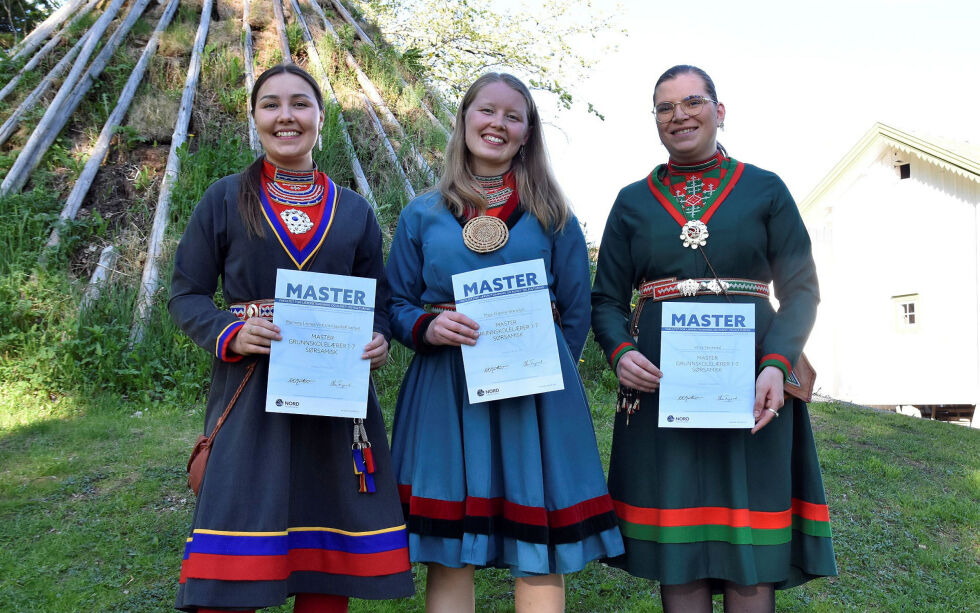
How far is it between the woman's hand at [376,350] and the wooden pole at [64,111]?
238 inches

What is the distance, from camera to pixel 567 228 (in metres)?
2.53

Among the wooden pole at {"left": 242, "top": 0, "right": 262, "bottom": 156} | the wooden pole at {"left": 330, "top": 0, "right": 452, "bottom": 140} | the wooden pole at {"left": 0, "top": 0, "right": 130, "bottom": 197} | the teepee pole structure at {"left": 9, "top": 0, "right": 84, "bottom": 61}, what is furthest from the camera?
the wooden pole at {"left": 330, "top": 0, "right": 452, "bottom": 140}

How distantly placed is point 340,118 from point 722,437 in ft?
21.5

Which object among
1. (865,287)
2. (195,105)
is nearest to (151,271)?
(195,105)

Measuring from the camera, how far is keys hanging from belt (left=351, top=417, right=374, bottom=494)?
7.20ft

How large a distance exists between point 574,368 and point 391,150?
19.5 feet

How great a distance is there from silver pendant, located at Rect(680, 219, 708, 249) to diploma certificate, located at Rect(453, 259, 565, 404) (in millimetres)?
476

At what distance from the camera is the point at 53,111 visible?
7.30m

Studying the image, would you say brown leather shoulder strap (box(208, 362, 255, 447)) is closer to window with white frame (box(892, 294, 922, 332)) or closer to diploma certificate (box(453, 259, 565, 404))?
diploma certificate (box(453, 259, 565, 404))

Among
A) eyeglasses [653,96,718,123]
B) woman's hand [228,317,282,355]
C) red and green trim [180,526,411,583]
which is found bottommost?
red and green trim [180,526,411,583]

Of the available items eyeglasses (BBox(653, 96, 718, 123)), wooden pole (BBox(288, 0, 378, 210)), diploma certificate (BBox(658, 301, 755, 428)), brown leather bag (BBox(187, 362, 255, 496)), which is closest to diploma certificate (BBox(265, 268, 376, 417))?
brown leather bag (BBox(187, 362, 255, 496))

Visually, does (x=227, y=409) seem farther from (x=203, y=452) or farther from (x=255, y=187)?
(x=255, y=187)

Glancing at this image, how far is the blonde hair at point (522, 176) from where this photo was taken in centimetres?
249

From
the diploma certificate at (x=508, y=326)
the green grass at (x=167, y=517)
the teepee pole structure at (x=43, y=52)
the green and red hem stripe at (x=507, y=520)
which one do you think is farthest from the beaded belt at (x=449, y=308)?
the teepee pole structure at (x=43, y=52)
